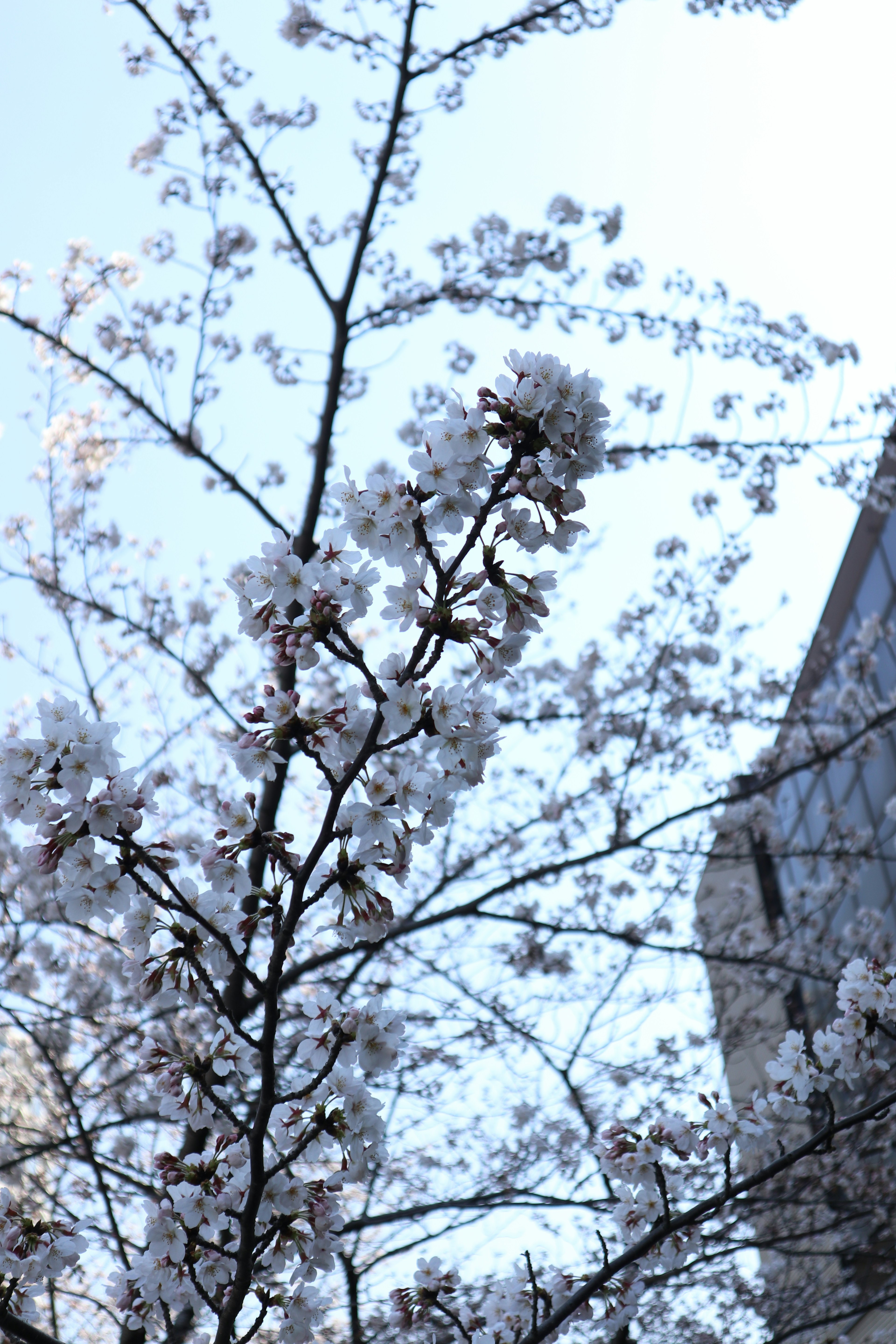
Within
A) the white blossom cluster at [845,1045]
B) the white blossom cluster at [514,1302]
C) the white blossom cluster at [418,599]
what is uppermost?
the white blossom cluster at [418,599]

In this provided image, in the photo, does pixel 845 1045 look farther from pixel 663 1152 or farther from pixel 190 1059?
pixel 190 1059

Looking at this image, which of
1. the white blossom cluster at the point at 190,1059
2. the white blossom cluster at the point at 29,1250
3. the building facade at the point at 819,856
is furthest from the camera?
the building facade at the point at 819,856

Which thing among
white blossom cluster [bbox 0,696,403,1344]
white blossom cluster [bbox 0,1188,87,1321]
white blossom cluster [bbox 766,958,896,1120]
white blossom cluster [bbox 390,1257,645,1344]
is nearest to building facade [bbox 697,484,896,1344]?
white blossom cluster [bbox 766,958,896,1120]

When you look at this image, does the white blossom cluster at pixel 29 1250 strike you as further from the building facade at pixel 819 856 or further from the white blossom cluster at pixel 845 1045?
the building facade at pixel 819 856

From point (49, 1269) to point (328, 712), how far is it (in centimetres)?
176

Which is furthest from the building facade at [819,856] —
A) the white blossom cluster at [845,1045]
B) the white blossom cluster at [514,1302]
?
the white blossom cluster at [514,1302]

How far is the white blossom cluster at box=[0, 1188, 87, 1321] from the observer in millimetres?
2785

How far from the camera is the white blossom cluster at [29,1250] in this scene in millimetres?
2785

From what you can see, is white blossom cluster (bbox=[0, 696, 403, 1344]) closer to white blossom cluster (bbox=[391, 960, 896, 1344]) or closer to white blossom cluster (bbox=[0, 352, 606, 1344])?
white blossom cluster (bbox=[0, 352, 606, 1344])

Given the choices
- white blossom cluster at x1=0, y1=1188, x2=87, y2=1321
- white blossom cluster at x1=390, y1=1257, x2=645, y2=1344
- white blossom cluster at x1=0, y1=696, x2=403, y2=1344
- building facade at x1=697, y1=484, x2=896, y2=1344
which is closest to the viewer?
white blossom cluster at x1=0, y1=696, x2=403, y2=1344

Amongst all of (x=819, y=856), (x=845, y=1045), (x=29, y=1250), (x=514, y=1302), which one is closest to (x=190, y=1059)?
(x=29, y=1250)

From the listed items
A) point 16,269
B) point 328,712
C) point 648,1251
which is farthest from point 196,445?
point 648,1251

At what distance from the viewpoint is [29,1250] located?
2.84m

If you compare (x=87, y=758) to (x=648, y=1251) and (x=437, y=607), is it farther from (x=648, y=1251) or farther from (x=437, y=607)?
(x=648, y=1251)
